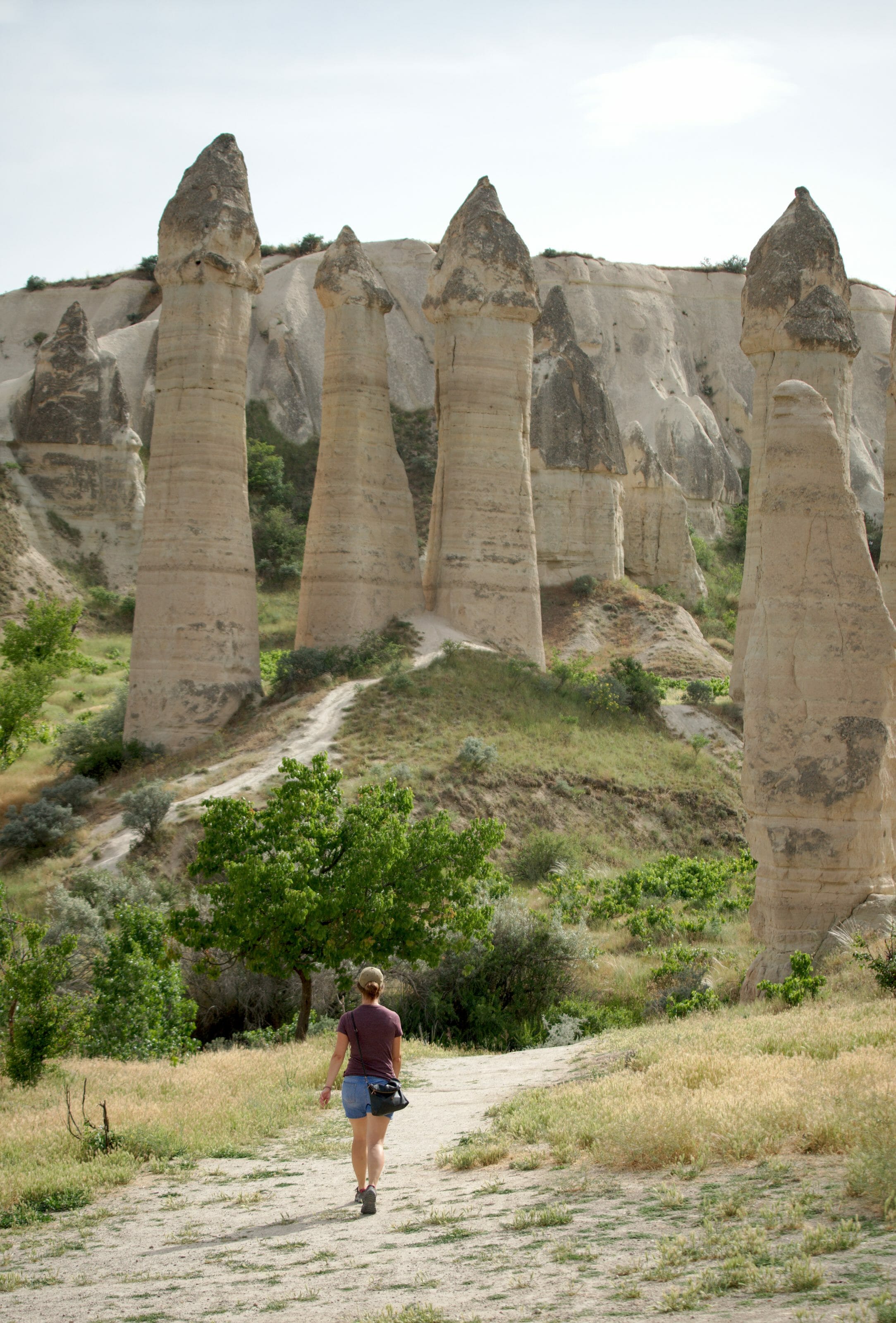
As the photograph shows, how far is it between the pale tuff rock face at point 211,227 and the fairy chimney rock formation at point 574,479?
474 inches

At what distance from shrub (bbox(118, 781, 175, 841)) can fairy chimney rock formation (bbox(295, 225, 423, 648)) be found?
602 cm

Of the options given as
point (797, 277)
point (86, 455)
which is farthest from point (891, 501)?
point (86, 455)

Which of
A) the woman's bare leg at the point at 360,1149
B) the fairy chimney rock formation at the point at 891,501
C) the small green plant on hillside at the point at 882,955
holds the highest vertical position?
the fairy chimney rock formation at the point at 891,501

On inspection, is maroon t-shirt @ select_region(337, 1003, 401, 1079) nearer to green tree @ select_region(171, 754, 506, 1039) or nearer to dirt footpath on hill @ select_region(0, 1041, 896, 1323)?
dirt footpath on hill @ select_region(0, 1041, 896, 1323)

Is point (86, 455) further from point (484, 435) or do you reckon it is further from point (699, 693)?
point (699, 693)

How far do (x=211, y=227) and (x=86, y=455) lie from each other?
1975 centimetres

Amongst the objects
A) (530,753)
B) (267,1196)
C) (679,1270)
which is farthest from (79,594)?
(679,1270)

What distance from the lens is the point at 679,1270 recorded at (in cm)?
506

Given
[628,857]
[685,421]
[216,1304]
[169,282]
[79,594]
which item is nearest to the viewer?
[216,1304]

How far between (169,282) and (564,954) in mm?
14584

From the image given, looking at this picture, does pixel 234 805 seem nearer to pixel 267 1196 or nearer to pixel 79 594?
pixel 267 1196

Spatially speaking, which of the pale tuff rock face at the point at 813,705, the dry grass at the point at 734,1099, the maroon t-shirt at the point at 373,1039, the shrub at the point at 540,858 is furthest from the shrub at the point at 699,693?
the maroon t-shirt at the point at 373,1039

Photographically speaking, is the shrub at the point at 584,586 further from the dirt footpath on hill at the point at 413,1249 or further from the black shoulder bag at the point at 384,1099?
the black shoulder bag at the point at 384,1099

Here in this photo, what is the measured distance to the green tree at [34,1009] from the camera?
1098 centimetres
